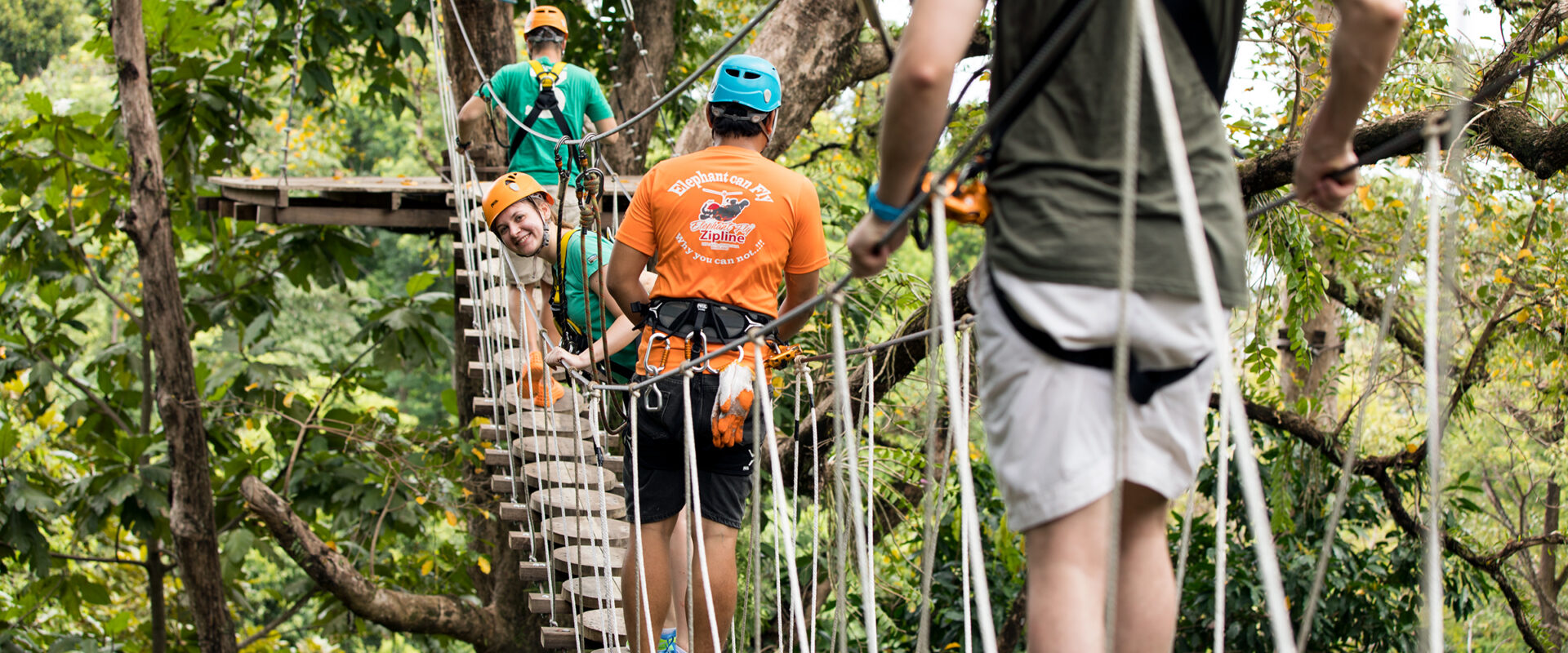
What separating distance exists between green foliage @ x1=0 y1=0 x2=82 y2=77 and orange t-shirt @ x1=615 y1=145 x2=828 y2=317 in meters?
20.5

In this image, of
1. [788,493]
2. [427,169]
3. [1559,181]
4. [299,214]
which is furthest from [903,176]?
[427,169]

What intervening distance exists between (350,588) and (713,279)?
2.95 meters

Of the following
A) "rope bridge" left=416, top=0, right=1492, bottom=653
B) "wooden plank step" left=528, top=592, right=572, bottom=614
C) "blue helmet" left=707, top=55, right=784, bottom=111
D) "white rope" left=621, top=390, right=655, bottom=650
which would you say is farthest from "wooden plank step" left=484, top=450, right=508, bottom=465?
"blue helmet" left=707, top=55, right=784, bottom=111

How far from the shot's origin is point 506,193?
2883 millimetres

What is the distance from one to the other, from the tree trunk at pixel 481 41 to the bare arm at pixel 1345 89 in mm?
4645

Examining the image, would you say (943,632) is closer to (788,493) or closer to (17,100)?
(788,493)

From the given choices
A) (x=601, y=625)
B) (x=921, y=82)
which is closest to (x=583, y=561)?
(x=601, y=625)

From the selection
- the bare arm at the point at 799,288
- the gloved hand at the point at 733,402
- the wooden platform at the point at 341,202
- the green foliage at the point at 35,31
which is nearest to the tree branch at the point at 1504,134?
Answer: the bare arm at the point at 799,288

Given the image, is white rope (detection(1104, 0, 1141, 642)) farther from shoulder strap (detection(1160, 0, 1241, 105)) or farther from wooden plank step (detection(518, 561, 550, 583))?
wooden plank step (detection(518, 561, 550, 583))

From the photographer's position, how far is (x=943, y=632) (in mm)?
5547

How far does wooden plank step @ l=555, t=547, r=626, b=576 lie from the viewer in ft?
8.74

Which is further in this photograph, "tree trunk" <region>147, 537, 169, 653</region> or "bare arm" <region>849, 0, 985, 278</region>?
"tree trunk" <region>147, 537, 169, 653</region>

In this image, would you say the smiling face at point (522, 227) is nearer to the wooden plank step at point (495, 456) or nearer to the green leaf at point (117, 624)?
the wooden plank step at point (495, 456)

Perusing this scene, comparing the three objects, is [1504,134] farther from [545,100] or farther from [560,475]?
[545,100]
